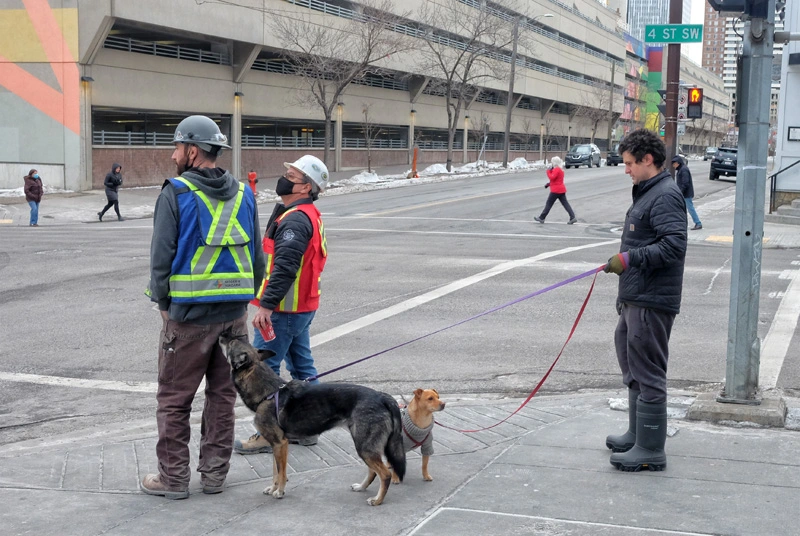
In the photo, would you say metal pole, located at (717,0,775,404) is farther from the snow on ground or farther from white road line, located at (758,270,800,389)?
the snow on ground

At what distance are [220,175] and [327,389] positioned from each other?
4.48 feet

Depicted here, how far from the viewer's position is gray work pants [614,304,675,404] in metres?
5.30

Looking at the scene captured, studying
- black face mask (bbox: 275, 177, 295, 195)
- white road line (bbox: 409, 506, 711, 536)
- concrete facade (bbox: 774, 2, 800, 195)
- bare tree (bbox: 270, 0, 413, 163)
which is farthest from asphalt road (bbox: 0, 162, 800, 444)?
bare tree (bbox: 270, 0, 413, 163)

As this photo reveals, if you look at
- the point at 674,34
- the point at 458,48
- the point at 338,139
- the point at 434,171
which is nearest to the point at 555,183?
the point at 674,34

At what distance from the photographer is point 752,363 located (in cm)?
636

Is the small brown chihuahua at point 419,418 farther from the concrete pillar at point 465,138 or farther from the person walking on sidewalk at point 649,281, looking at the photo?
the concrete pillar at point 465,138

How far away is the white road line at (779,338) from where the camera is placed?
8.00m

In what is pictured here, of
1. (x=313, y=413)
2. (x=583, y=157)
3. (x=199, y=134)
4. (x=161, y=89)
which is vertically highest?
(x=161, y=89)

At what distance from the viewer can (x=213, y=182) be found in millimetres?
5035

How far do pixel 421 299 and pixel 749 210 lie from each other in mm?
6180

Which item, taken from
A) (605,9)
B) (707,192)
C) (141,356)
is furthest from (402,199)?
(605,9)

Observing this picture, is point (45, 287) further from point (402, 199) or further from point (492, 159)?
point (492, 159)

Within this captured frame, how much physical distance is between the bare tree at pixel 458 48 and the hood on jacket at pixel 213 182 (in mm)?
45733

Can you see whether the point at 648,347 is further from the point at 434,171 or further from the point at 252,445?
the point at 434,171
